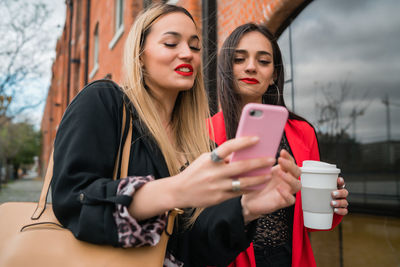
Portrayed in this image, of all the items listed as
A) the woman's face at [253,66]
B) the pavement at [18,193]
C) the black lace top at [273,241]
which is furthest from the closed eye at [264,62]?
the pavement at [18,193]

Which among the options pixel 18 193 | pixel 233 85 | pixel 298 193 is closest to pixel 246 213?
pixel 298 193

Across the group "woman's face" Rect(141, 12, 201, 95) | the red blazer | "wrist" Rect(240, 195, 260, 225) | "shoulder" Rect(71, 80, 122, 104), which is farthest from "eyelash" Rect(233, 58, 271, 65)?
"wrist" Rect(240, 195, 260, 225)

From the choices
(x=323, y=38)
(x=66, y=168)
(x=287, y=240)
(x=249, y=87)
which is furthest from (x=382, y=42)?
(x=66, y=168)

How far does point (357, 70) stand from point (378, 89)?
2.83ft

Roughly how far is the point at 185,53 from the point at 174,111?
0.36 metres

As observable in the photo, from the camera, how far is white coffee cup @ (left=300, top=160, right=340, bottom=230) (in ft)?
4.63

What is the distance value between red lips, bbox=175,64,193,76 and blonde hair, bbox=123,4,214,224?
0.16 metres

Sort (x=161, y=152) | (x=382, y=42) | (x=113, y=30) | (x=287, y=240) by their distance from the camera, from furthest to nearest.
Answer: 1. (x=113, y=30)
2. (x=382, y=42)
3. (x=287, y=240)
4. (x=161, y=152)

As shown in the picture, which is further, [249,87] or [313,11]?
[313,11]

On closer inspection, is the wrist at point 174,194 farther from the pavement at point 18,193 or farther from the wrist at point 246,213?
the pavement at point 18,193

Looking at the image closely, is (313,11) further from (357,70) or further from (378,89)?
(378,89)

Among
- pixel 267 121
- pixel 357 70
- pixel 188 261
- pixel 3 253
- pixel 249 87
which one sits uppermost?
pixel 357 70

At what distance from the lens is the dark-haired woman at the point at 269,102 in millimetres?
1657

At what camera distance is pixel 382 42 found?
17.7 ft
